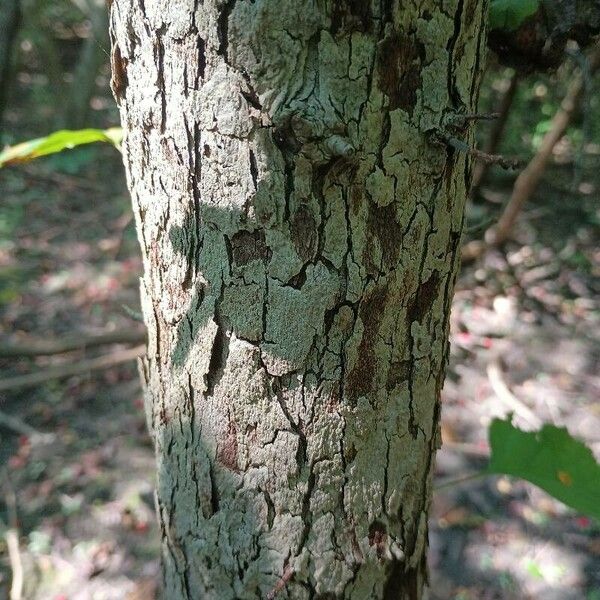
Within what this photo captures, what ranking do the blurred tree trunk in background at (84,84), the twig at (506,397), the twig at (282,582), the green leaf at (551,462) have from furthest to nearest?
the blurred tree trunk in background at (84,84)
the twig at (506,397)
the green leaf at (551,462)
the twig at (282,582)

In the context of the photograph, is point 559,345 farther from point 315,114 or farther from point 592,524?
point 315,114

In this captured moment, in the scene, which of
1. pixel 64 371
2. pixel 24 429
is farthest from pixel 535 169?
pixel 24 429

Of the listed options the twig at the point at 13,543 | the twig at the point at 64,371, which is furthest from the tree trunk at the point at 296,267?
the twig at the point at 64,371

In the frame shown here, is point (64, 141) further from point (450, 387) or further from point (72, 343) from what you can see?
point (450, 387)

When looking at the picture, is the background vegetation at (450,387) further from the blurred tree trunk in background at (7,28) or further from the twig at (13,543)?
the blurred tree trunk in background at (7,28)

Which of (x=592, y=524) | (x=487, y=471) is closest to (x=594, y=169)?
(x=592, y=524)

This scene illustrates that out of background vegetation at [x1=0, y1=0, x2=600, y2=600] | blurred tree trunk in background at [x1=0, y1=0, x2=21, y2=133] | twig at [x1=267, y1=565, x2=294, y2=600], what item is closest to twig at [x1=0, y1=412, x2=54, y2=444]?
background vegetation at [x1=0, y1=0, x2=600, y2=600]
